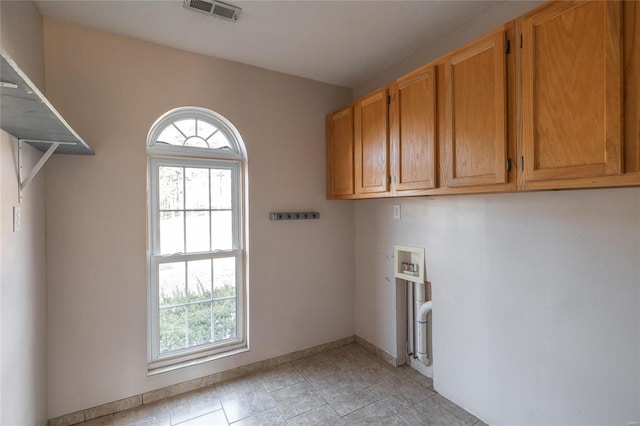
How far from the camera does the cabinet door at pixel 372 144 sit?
219 cm

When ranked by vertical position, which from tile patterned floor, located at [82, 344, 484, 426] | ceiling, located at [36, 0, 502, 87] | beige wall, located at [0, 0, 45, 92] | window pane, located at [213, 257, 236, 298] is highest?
ceiling, located at [36, 0, 502, 87]

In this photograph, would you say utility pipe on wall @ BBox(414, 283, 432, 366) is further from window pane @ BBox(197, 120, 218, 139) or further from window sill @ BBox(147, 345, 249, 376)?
window pane @ BBox(197, 120, 218, 139)

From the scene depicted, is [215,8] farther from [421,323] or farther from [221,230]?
[421,323]

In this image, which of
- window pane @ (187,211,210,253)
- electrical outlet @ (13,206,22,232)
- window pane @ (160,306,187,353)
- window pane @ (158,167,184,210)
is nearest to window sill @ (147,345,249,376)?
window pane @ (160,306,187,353)

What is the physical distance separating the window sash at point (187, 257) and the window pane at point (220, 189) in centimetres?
3

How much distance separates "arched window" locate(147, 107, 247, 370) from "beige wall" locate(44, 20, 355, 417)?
5.0 inches

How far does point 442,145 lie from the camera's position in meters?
1.76

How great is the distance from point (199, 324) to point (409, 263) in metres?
1.83

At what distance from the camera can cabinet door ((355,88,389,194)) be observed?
2191 millimetres

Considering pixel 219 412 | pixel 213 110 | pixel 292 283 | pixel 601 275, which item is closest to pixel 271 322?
pixel 292 283

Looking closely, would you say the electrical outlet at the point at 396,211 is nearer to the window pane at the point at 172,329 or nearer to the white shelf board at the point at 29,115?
the window pane at the point at 172,329

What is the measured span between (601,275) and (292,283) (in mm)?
2121

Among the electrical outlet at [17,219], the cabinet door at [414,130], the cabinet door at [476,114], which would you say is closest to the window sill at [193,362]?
the electrical outlet at [17,219]

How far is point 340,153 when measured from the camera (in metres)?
2.72
